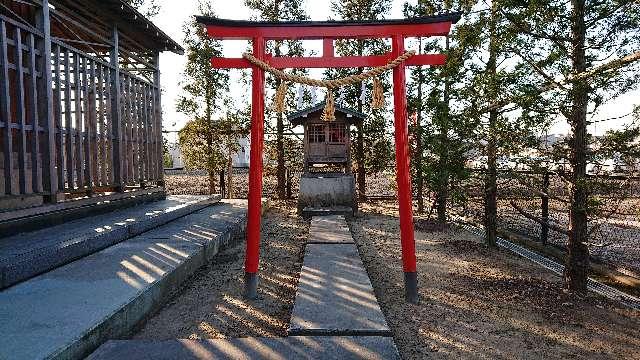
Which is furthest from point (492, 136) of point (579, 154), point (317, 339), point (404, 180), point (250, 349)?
point (250, 349)

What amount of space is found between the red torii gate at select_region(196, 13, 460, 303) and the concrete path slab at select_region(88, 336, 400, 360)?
1817 millimetres

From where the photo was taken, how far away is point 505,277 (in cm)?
638

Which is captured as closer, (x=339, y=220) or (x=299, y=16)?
(x=339, y=220)

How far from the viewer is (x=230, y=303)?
5.11m

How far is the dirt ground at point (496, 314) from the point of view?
3875mm

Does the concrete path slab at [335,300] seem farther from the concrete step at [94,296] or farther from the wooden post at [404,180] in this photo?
the concrete step at [94,296]

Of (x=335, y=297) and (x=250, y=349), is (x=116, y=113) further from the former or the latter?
(x=250, y=349)

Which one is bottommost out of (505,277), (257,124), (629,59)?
(505,277)

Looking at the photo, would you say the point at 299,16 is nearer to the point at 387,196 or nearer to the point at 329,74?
the point at 329,74

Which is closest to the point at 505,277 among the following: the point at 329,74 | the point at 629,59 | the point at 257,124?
the point at 629,59

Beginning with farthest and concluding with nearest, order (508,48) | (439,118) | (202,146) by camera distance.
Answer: (202,146), (439,118), (508,48)

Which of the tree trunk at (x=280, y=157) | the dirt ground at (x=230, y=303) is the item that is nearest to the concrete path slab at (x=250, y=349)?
the dirt ground at (x=230, y=303)

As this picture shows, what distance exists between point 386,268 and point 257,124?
3592 mm

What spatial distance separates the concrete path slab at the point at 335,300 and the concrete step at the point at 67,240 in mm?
3291
